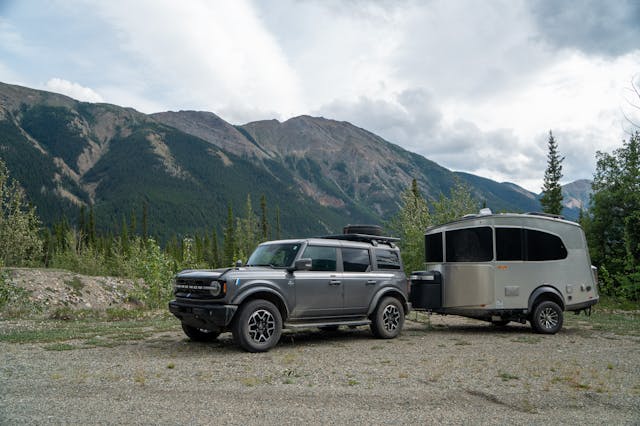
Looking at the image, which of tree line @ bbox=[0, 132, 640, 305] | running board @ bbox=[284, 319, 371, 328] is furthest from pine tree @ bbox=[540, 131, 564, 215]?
running board @ bbox=[284, 319, 371, 328]

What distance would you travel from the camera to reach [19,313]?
16000 millimetres

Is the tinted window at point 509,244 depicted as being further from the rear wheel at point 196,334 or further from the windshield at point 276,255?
the rear wheel at point 196,334

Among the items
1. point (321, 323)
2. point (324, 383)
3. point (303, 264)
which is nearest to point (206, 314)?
point (303, 264)

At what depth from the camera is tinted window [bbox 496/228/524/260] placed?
12.7 meters

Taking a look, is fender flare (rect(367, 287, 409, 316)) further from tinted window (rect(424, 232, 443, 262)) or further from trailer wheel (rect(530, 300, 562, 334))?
trailer wheel (rect(530, 300, 562, 334))

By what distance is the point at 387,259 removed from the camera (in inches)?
481

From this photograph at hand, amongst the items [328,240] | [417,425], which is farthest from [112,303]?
[417,425]

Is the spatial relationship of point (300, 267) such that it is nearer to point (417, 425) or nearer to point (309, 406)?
point (309, 406)

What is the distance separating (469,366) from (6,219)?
25392 millimetres

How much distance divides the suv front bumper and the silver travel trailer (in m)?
5.89

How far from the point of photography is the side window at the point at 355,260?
11328 millimetres

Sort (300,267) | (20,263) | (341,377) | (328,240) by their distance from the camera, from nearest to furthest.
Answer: (341,377), (300,267), (328,240), (20,263)

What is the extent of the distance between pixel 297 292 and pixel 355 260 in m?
1.87

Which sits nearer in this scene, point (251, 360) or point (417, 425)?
point (417, 425)
